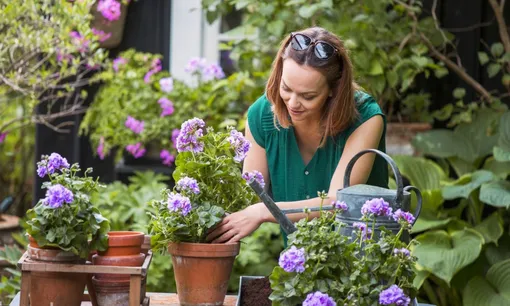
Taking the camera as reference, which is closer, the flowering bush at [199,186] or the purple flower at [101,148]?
the flowering bush at [199,186]

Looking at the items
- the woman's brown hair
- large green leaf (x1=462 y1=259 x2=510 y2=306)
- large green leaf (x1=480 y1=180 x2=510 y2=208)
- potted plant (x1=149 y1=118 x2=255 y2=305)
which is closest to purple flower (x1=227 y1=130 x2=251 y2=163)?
potted plant (x1=149 y1=118 x2=255 y2=305)

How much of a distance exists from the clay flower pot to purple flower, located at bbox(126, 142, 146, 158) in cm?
267

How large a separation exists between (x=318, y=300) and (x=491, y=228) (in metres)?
2.73

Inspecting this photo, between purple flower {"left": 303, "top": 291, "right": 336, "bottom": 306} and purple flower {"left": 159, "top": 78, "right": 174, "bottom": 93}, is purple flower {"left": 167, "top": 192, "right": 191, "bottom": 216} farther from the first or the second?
purple flower {"left": 159, "top": 78, "right": 174, "bottom": 93}

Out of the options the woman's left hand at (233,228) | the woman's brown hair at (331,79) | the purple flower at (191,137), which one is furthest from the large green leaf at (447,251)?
the purple flower at (191,137)

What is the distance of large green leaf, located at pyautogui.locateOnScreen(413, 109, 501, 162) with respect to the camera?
15.1 feet

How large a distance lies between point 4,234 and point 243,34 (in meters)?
1.65

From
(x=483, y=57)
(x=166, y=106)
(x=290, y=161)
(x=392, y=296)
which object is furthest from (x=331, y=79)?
(x=483, y=57)

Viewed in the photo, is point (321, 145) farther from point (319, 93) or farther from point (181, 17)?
point (181, 17)

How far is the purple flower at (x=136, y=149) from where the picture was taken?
4.66 metres

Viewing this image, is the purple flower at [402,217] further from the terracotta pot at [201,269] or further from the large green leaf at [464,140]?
the large green leaf at [464,140]

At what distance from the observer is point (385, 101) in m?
4.70

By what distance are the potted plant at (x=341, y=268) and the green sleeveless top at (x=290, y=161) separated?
72 centimetres

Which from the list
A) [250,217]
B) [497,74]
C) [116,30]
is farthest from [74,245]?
[497,74]
